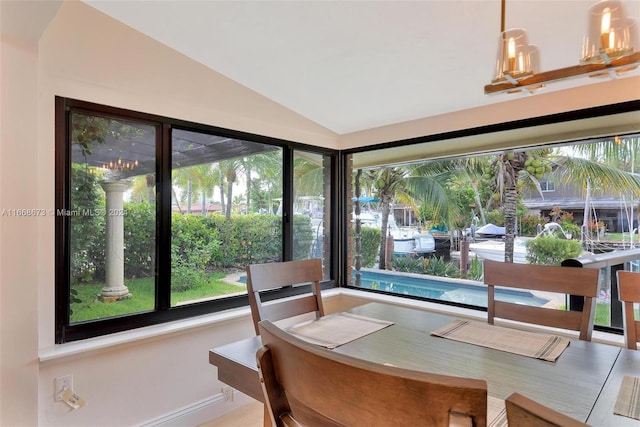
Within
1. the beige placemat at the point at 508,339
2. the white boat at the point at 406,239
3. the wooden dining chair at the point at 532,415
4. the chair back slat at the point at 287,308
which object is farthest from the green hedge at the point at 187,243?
the wooden dining chair at the point at 532,415

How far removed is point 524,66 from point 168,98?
192 centimetres

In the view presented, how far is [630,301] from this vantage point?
1.45m

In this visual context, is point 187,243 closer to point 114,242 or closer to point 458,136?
point 114,242

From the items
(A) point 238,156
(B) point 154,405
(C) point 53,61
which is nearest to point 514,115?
(A) point 238,156

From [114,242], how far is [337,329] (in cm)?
138

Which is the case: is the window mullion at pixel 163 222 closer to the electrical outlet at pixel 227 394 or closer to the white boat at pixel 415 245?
the electrical outlet at pixel 227 394

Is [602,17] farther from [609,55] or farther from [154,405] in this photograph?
[154,405]

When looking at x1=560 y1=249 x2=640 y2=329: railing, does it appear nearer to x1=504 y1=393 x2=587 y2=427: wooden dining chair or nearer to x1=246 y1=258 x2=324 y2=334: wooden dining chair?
x1=246 y1=258 x2=324 y2=334: wooden dining chair

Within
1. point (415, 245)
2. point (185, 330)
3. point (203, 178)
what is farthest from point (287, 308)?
point (415, 245)

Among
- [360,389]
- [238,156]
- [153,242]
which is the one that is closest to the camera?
[360,389]

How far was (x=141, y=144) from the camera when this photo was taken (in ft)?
7.05

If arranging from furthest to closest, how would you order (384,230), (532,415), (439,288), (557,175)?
(384,230) < (439,288) < (557,175) < (532,415)

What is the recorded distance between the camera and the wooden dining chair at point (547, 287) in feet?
5.10

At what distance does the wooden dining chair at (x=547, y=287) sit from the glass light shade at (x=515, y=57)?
94 centimetres
